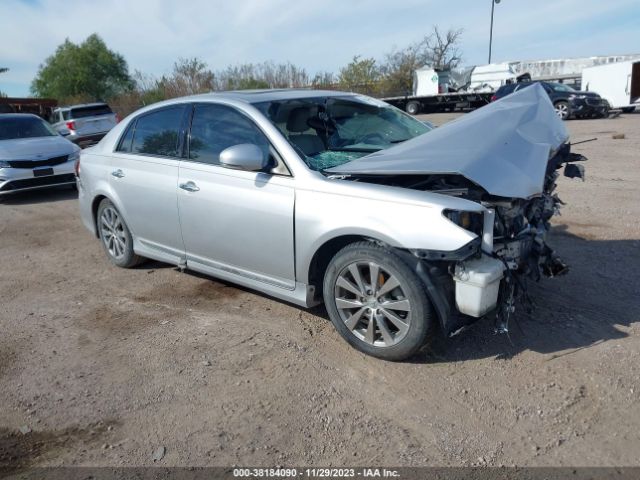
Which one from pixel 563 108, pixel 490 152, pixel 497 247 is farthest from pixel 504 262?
pixel 563 108

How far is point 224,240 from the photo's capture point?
425 centimetres

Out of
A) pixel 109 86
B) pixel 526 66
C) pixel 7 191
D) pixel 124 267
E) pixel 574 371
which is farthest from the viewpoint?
pixel 109 86

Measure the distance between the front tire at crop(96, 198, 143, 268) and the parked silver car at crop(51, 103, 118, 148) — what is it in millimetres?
11537

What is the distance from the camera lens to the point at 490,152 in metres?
3.58

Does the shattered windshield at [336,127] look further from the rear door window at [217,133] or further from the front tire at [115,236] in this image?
the front tire at [115,236]

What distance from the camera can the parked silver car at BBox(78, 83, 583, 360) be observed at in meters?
3.24

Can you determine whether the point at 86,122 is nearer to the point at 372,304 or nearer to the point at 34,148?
the point at 34,148

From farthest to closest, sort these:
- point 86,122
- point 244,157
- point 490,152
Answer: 1. point 86,122
2. point 244,157
3. point 490,152

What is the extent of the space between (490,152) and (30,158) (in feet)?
28.9

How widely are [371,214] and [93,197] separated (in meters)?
3.61

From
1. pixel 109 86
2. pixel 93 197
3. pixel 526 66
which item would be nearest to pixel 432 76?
pixel 526 66

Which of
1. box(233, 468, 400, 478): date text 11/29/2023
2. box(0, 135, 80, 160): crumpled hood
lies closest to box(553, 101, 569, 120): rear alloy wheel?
box(0, 135, 80, 160): crumpled hood

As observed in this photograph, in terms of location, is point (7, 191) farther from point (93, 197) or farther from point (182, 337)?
point (182, 337)

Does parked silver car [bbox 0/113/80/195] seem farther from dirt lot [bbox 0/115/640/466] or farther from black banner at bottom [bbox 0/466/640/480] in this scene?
black banner at bottom [bbox 0/466/640/480]
